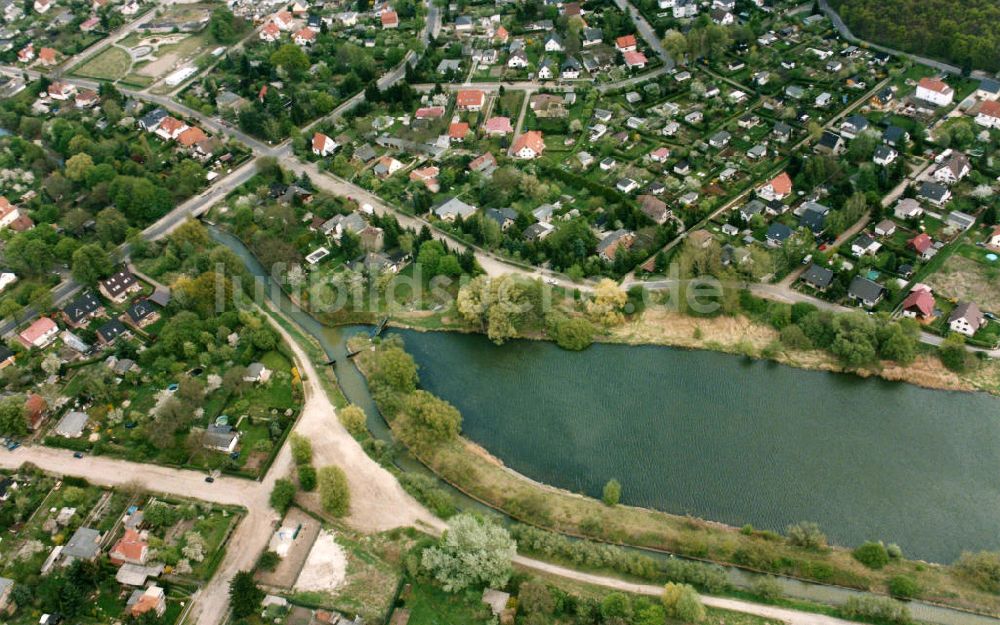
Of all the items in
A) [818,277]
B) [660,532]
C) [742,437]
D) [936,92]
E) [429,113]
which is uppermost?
[936,92]

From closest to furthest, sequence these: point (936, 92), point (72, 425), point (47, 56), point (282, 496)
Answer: point (282, 496), point (72, 425), point (936, 92), point (47, 56)

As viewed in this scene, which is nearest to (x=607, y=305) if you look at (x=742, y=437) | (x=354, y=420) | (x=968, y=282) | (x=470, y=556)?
(x=742, y=437)

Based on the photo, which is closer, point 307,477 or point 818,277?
point 307,477

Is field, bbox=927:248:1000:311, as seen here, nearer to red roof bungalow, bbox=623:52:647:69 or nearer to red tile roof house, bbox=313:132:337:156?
red roof bungalow, bbox=623:52:647:69

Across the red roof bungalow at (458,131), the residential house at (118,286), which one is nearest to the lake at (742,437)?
the residential house at (118,286)

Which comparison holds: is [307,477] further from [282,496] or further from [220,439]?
[220,439]

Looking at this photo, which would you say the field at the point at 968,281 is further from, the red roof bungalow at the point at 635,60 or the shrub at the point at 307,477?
the shrub at the point at 307,477
